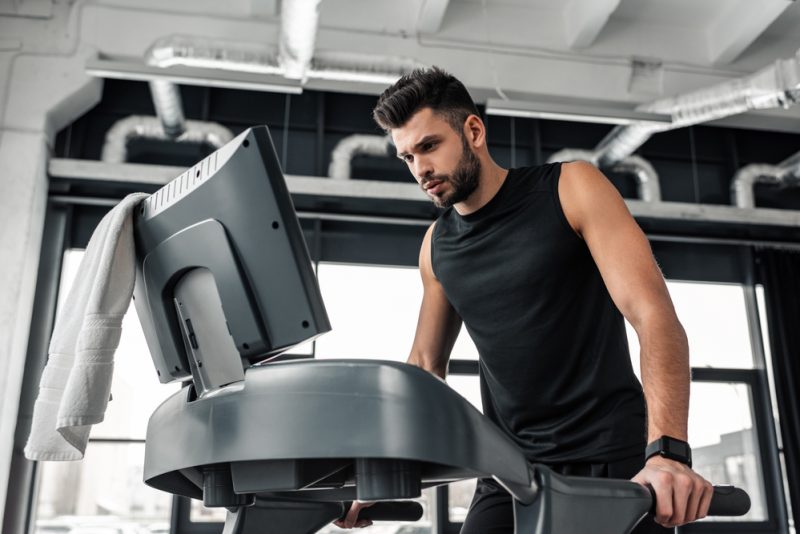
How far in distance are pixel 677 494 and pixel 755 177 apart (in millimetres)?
4919

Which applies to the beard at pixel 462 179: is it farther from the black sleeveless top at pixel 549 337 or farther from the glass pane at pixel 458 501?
the glass pane at pixel 458 501

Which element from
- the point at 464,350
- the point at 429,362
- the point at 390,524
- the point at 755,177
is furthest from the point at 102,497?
the point at 755,177

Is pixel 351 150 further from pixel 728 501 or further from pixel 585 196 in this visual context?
pixel 728 501

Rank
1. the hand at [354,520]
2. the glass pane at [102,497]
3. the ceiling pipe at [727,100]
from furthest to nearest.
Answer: the glass pane at [102,497] < the ceiling pipe at [727,100] < the hand at [354,520]

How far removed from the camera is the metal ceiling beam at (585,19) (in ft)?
14.9

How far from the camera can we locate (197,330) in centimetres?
94

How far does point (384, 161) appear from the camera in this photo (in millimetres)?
5023

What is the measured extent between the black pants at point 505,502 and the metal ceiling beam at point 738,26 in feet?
12.9

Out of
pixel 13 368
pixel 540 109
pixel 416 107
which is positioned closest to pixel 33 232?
pixel 13 368

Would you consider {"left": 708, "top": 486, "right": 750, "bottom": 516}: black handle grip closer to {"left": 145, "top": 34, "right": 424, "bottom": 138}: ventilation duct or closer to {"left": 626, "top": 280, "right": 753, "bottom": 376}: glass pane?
{"left": 145, "top": 34, "right": 424, "bottom": 138}: ventilation duct

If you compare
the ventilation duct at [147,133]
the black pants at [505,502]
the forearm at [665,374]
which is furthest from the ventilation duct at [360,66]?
the forearm at [665,374]

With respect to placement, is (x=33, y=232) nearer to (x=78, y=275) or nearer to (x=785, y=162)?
(x=78, y=275)

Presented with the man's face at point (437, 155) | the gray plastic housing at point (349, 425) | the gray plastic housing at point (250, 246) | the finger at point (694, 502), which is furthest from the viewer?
the man's face at point (437, 155)

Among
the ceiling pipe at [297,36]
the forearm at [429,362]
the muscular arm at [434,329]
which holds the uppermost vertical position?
the ceiling pipe at [297,36]
